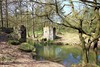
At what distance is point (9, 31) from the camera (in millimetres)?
33375

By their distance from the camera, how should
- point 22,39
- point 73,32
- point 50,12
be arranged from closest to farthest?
point 50,12 → point 22,39 → point 73,32

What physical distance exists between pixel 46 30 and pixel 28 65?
29.6m

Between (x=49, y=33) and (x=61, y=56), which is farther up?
(x=49, y=33)

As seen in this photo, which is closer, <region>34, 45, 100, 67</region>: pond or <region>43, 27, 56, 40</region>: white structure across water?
<region>34, 45, 100, 67</region>: pond

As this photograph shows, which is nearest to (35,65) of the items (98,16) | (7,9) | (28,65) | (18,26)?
(28,65)

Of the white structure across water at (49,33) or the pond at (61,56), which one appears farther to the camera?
the white structure across water at (49,33)

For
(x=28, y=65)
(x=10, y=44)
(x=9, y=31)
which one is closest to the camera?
(x=28, y=65)

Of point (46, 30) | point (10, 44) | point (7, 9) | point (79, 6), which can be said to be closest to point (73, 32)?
point (46, 30)

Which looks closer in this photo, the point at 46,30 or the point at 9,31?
the point at 9,31

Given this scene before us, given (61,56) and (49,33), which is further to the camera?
(49,33)

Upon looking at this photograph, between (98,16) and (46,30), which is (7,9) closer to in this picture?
(46,30)

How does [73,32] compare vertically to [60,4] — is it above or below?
below

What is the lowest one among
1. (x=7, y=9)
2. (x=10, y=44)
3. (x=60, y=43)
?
(x=60, y=43)

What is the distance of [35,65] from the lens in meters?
15.7
